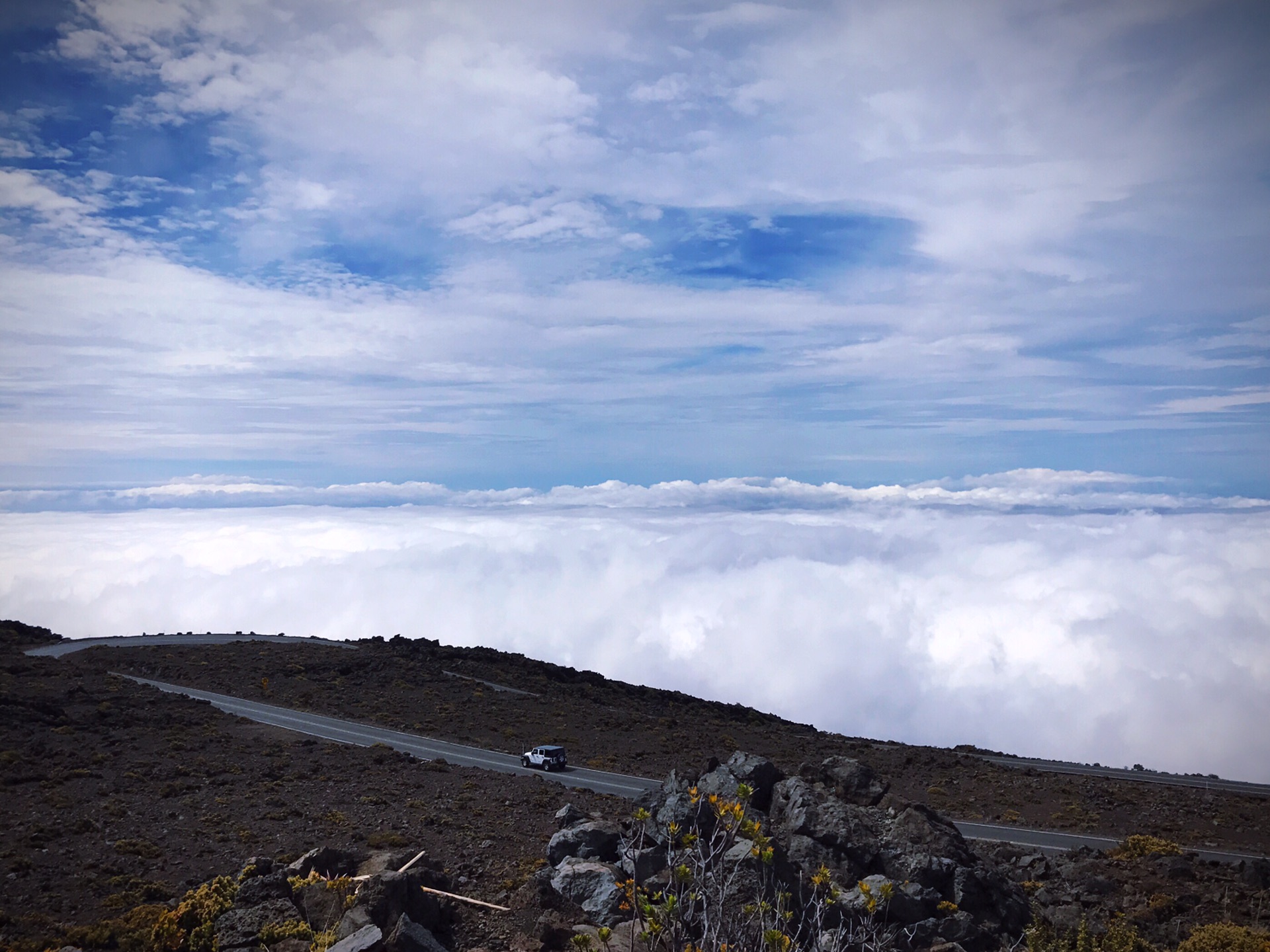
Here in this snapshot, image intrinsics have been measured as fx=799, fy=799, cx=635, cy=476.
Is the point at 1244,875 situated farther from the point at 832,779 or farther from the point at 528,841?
the point at 528,841

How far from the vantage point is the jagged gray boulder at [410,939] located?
9.95 m

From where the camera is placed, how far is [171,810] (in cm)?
2003

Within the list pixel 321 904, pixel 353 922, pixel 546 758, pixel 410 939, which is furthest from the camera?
pixel 546 758

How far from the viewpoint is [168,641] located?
57500 millimetres

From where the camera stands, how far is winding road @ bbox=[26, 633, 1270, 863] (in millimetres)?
23469

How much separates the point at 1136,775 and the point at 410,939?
Answer: 121 ft

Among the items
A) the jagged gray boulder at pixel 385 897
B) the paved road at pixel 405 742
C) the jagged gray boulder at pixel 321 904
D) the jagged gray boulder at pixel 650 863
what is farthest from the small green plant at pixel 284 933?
the paved road at pixel 405 742

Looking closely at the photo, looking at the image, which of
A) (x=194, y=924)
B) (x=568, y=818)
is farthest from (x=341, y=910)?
(x=568, y=818)

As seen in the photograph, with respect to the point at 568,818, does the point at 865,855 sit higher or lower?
higher

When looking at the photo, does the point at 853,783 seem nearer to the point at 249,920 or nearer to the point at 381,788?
the point at 249,920

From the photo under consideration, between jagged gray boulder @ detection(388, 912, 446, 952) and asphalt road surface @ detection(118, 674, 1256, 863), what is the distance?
1725 centimetres

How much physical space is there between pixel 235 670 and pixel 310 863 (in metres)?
39.0

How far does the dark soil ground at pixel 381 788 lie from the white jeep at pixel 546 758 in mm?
3109

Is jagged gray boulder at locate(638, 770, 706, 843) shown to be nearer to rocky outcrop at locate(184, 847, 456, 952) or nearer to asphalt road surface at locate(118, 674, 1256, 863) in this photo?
rocky outcrop at locate(184, 847, 456, 952)
